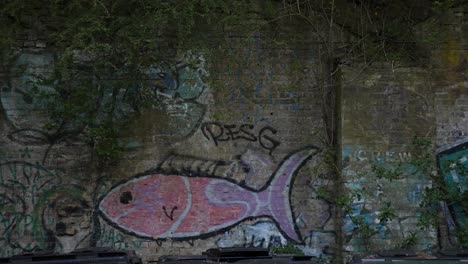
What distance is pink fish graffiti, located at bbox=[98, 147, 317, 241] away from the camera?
1042 cm

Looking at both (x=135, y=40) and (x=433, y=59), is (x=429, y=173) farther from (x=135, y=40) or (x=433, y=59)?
(x=135, y=40)

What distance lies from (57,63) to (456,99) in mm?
6070

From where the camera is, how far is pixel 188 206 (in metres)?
10.5

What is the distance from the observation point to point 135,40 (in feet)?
Result: 32.2

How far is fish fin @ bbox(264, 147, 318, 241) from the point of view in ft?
34.8

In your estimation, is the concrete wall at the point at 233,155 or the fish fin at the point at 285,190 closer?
the concrete wall at the point at 233,155

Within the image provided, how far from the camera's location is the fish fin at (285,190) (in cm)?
1059

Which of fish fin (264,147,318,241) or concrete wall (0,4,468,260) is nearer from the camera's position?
concrete wall (0,4,468,260)

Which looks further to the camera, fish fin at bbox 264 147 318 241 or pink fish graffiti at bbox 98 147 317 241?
fish fin at bbox 264 147 318 241

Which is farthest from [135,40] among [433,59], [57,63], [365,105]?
[433,59]

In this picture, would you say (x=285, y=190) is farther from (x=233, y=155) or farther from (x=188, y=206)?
(x=188, y=206)

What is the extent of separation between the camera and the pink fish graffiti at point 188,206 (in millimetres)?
10422

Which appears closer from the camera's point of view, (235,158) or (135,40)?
(135,40)

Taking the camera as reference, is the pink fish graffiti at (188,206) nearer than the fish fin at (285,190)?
Yes
